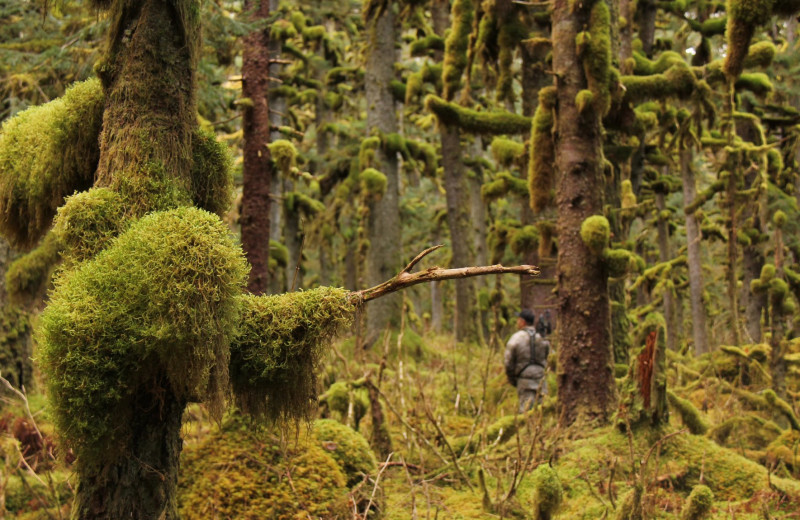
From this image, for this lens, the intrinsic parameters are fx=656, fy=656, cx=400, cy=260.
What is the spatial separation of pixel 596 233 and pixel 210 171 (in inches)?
162

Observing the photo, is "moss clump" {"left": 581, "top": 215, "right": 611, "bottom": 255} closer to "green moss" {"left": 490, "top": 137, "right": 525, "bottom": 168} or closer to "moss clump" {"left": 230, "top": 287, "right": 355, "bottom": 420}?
"green moss" {"left": 490, "top": 137, "right": 525, "bottom": 168}

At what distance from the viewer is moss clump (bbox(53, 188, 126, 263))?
305 centimetres

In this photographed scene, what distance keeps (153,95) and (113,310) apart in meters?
1.22

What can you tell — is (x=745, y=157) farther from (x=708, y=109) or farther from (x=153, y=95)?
(x=153, y=95)

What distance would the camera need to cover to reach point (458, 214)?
14.5 m

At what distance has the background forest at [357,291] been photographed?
289cm

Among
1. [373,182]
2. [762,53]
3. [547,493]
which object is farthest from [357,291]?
[373,182]

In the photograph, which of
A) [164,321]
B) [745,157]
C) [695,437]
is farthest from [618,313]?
[164,321]

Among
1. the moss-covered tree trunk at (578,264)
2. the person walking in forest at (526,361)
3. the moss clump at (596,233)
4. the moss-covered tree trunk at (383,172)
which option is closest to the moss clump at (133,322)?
the moss clump at (596,233)

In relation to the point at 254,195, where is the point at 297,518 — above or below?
below

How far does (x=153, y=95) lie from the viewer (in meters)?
3.36

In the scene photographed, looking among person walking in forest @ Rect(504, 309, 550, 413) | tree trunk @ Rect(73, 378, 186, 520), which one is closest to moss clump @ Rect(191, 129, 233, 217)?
tree trunk @ Rect(73, 378, 186, 520)

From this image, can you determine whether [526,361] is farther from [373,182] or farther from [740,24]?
[373,182]

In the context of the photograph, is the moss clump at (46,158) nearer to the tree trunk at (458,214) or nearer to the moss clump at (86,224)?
the moss clump at (86,224)
